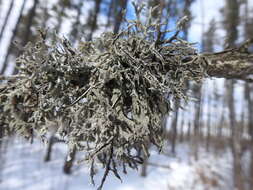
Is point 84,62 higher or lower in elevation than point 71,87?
higher

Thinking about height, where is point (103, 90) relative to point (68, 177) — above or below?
above

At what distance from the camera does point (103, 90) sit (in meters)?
0.72

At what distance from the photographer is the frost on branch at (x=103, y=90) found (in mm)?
680

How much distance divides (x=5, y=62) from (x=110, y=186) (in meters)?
5.36

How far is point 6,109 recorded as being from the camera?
66 centimetres

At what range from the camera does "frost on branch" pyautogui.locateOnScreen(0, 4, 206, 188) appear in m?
0.68

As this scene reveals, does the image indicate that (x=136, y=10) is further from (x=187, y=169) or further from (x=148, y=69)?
(x=187, y=169)

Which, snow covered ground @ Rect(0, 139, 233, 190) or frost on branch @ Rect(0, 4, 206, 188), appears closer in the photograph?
frost on branch @ Rect(0, 4, 206, 188)

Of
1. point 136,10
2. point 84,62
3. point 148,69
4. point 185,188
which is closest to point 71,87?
point 84,62

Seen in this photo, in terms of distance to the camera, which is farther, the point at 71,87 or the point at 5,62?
the point at 5,62

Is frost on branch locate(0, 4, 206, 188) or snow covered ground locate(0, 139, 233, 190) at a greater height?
frost on branch locate(0, 4, 206, 188)

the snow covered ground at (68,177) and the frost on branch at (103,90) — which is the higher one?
the frost on branch at (103,90)

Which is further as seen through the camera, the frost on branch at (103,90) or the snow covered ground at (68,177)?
the snow covered ground at (68,177)

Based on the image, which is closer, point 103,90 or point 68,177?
point 103,90
